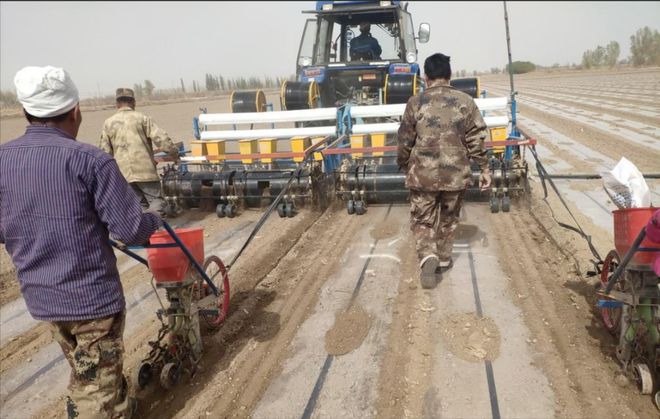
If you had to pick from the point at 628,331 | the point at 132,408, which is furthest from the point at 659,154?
the point at 132,408

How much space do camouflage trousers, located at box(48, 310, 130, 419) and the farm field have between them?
2.03 ft

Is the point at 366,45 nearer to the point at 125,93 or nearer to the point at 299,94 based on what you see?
the point at 299,94

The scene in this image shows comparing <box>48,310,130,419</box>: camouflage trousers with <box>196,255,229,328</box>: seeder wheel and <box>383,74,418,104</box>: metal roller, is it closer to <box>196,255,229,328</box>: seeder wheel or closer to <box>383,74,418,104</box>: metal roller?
<box>196,255,229,328</box>: seeder wheel

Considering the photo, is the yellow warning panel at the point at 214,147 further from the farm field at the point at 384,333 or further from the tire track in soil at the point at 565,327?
the tire track in soil at the point at 565,327

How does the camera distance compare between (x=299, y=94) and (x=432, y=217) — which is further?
(x=299, y=94)

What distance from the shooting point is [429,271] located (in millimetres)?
4012

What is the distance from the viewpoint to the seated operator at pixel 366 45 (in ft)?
28.0

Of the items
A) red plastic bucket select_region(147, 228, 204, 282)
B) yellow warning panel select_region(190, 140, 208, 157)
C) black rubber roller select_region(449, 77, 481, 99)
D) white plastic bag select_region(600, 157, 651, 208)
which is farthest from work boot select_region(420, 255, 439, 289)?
black rubber roller select_region(449, 77, 481, 99)

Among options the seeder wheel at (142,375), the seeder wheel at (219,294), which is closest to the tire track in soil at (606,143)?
the seeder wheel at (219,294)

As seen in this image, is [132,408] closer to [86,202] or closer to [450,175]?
[86,202]

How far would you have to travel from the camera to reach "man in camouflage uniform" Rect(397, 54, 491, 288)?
395 centimetres

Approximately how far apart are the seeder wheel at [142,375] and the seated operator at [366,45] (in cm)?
689

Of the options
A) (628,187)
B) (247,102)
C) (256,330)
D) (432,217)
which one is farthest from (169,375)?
(247,102)

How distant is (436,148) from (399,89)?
12.3 feet
